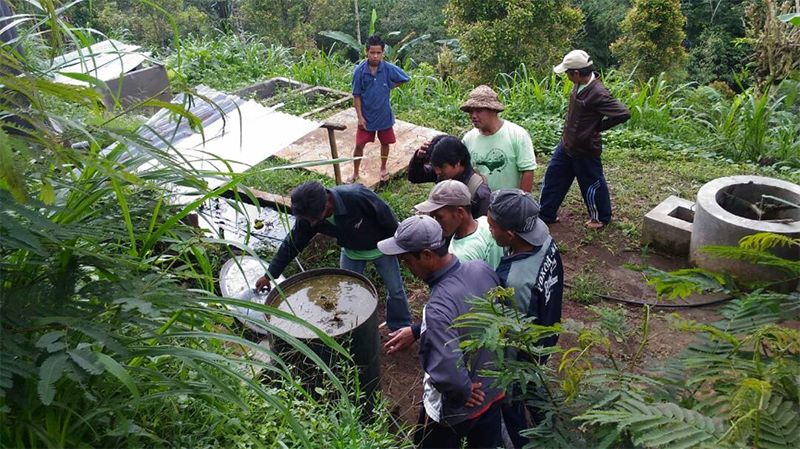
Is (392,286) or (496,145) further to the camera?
(496,145)

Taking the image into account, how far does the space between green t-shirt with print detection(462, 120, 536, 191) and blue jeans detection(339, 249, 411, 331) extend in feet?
3.57

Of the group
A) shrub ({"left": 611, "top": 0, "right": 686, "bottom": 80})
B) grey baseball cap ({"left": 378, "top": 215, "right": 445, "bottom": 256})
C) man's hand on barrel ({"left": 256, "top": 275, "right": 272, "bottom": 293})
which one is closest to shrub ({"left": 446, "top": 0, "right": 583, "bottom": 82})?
shrub ({"left": 611, "top": 0, "right": 686, "bottom": 80})

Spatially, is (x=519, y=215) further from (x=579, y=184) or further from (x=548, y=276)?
(x=579, y=184)

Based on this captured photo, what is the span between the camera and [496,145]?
4.92 metres

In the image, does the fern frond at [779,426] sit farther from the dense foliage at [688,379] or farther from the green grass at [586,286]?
the green grass at [586,286]

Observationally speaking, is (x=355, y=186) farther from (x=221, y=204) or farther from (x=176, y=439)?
(x=176, y=439)

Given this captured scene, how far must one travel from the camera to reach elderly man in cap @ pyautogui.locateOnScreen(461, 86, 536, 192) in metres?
4.85

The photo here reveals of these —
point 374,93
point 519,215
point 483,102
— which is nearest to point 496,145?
point 483,102

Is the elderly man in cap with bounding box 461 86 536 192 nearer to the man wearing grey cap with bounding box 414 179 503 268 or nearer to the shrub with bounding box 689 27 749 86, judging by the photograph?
the man wearing grey cap with bounding box 414 179 503 268

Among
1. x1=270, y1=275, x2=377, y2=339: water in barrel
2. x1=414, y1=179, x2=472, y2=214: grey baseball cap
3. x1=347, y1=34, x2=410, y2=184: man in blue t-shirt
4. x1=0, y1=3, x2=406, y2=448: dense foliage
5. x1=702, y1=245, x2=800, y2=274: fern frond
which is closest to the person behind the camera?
x1=0, y1=3, x2=406, y2=448: dense foliage

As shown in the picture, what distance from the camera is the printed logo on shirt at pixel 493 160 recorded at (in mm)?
4929

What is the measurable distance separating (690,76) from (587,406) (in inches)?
846

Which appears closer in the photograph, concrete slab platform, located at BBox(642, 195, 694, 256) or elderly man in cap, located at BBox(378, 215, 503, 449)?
elderly man in cap, located at BBox(378, 215, 503, 449)

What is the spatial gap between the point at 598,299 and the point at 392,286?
1948 millimetres
